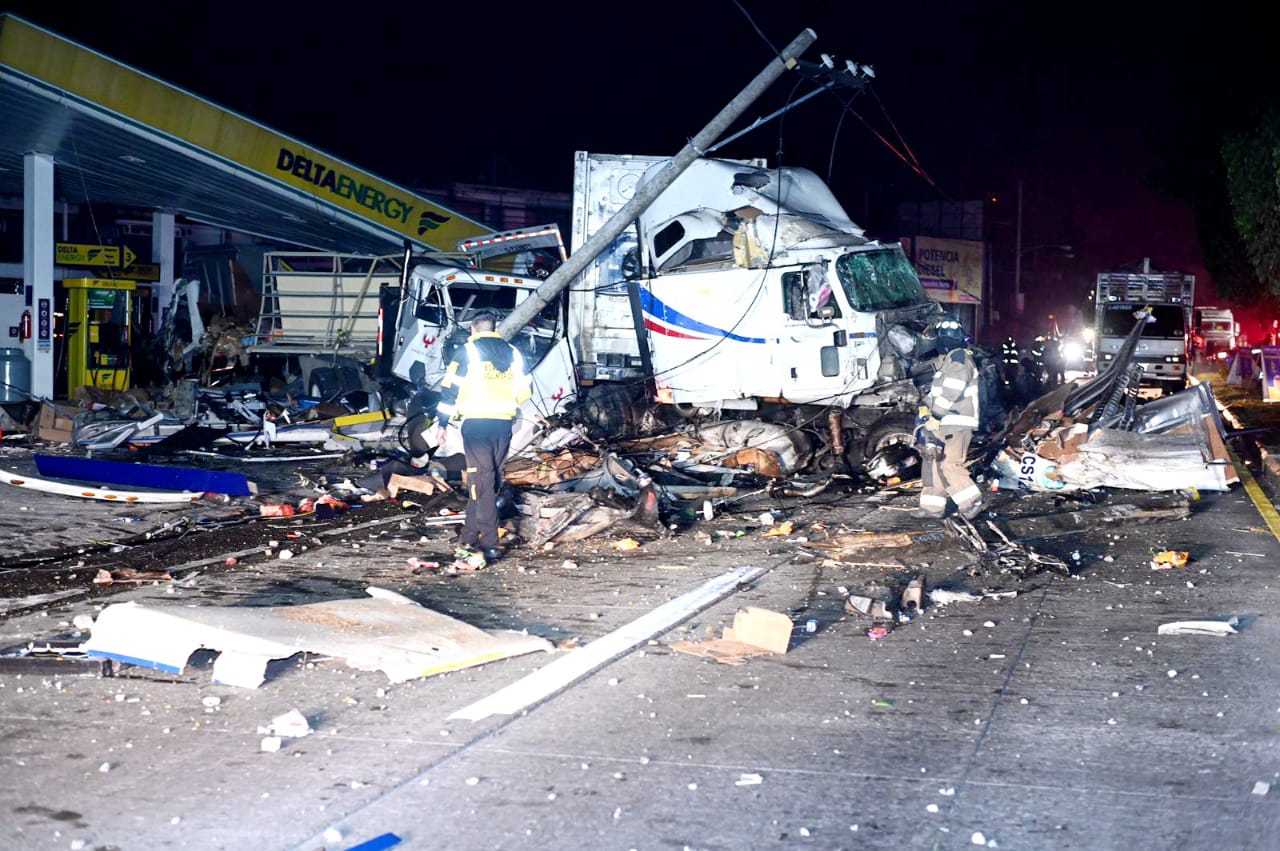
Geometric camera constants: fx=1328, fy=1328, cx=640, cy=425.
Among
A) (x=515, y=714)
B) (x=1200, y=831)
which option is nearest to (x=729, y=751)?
(x=515, y=714)

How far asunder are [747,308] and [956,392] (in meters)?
3.91

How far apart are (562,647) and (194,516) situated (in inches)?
237

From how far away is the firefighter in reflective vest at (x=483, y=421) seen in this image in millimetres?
9914

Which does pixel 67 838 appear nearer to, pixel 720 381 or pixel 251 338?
pixel 720 381

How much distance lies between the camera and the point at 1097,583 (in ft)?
29.9

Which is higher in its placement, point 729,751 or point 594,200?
point 594,200

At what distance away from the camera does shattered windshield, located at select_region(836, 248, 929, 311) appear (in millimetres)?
14867

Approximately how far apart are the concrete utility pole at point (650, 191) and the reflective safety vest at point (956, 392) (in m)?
4.62

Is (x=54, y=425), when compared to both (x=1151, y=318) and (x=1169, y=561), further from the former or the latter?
(x=1151, y=318)

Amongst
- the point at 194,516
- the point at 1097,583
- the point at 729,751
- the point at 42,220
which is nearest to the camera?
the point at 729,751

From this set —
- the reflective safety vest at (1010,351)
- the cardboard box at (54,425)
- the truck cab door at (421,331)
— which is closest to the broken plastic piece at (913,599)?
the truck cab door at (421,331)

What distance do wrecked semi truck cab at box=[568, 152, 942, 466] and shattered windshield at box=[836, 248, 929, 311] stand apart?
18 mm

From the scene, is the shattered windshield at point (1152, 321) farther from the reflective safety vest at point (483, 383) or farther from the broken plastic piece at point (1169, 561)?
the reflective safety vest at point (483, 383)

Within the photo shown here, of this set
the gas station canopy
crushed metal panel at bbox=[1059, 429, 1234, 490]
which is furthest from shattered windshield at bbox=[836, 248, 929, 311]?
the gas station canopy
